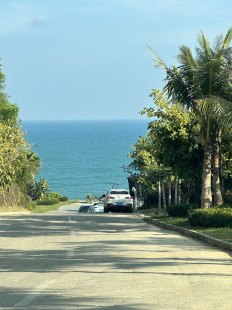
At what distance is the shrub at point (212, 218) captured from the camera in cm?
2014

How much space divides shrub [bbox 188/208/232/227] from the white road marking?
33.4 ft

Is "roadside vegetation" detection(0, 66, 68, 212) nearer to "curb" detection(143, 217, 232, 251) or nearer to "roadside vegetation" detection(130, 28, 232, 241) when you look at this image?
"roadside vegetation" detection(130, 28, 232, 241)

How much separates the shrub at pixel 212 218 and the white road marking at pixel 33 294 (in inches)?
400

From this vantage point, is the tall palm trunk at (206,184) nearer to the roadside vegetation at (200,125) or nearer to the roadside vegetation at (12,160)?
the roadside vegetation at (200,125)

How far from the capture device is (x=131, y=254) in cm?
1472

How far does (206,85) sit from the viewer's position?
23516 millimetres

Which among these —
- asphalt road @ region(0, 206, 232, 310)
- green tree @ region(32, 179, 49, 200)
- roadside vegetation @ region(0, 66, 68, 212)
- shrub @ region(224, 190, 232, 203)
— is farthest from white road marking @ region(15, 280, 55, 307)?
green tree @ region(32, 179, 49, 200)

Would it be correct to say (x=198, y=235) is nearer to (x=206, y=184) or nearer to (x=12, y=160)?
(x=206, y=184)

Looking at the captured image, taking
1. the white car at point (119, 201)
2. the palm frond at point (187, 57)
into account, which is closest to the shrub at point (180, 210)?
the palm frond at point (187, 57)

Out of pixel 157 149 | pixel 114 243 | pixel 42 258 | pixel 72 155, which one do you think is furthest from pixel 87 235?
pixel 72 155

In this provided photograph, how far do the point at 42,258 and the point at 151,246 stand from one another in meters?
3.37

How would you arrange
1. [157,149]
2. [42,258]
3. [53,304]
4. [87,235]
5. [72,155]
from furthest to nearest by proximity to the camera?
[72,155], [157,149], [87,235], [42,258], [53,304]

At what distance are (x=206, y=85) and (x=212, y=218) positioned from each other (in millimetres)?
5288

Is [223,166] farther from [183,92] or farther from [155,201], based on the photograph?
[155,201]
